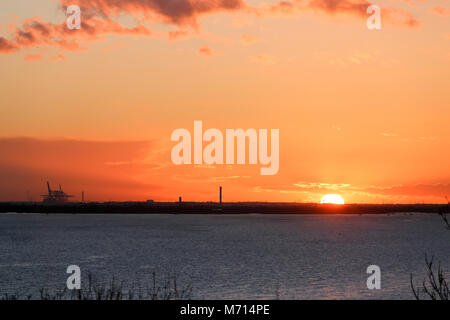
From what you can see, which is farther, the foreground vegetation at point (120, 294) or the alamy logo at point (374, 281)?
the alamy logo at point (374, 281)

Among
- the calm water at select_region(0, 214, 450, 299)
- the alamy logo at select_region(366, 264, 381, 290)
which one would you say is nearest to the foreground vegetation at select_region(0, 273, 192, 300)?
the calm water at select_region(0, 214, 450, 299)

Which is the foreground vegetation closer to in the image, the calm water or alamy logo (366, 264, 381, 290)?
the calm water

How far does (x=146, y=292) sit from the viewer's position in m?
49.7

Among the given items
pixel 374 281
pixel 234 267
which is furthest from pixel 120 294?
pixel 234 267

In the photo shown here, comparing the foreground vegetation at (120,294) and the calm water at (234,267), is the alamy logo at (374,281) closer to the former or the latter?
the calm water at (234,267)

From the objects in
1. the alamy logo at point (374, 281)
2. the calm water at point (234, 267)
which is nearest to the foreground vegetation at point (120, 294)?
the calm water at point (234, 267)

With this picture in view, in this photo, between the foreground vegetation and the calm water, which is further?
the calm water

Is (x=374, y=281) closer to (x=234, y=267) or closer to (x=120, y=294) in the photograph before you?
(x=234, y=267)

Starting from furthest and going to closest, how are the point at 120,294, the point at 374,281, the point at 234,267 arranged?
the point at 234,267 → the point at 374,281 → the point at 120,294

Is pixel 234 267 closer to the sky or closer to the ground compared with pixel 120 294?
closer to the ground
